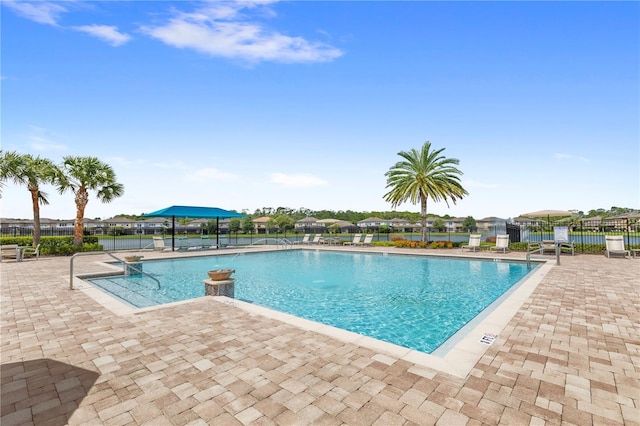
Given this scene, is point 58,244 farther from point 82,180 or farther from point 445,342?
point 445,342

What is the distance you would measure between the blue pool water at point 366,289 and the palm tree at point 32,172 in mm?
9064

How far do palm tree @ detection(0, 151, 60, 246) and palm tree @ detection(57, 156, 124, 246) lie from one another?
0.58m

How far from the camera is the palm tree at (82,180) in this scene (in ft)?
59.0

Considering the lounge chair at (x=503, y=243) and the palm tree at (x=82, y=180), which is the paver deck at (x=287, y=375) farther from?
the palm tree at (x=82, y=180)

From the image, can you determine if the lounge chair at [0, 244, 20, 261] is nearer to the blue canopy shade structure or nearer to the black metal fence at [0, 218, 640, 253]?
the black metal fence at [0, 218, 640, 253]

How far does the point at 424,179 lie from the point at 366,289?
14778mm

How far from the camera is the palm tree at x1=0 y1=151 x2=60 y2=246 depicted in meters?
16.6

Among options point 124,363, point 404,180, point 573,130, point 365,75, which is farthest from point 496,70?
point 124,363

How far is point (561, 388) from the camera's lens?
2961 millimetres

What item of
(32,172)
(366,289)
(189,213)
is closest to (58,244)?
(32,172)

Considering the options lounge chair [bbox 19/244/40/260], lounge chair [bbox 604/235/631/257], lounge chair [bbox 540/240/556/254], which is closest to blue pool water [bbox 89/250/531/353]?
lounge chair [bbox 540/240/556/254]

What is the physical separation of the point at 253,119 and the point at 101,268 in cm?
1026

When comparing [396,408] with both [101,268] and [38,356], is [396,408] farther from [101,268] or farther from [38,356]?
[101,268]

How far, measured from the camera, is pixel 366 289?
30.6 feet
